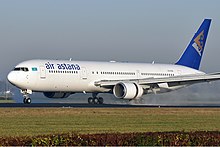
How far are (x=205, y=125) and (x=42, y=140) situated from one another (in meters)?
Answer: 14.9

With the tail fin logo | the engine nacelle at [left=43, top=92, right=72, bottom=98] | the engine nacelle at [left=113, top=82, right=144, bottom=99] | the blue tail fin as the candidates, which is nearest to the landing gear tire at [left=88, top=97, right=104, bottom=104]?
the engine nacelle at [left=43, top=92, right=72, bottom=98]

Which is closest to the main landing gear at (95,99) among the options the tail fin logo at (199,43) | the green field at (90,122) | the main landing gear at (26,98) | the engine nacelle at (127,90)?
the engine nacelle at (127,90)

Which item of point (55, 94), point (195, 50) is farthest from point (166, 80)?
point (195, 50)

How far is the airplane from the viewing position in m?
56.1

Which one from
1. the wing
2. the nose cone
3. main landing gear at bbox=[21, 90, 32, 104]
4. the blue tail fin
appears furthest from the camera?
the blue tail fin

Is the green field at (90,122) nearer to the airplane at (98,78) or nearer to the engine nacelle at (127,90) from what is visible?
the engine nacelle at (127,90)

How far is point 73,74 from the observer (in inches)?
2285

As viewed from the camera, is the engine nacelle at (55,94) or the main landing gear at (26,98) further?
the engine nacelle at (55,94)

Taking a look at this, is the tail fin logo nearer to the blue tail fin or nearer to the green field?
the blue tail fin

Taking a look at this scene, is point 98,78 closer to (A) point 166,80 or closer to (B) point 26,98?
(A) point 166,80

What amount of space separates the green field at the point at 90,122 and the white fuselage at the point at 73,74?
1442cm

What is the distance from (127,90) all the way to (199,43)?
53.5ft

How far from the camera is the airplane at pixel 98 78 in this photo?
184 feet

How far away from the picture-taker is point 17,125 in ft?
100
